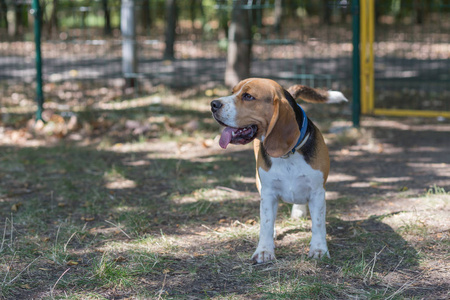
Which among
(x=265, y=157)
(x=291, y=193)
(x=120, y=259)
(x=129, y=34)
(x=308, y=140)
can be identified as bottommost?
(x=120, y=259)

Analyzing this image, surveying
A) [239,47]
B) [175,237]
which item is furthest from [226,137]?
[239,47]

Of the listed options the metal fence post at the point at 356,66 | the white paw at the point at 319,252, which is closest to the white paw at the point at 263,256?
the white paw at the point at 319,252

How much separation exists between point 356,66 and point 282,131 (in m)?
4.32

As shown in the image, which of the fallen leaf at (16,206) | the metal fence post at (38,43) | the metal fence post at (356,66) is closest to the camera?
the fallen leaf at (16,206)

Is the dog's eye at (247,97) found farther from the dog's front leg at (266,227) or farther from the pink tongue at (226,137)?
the dog's front leg at (266,227)

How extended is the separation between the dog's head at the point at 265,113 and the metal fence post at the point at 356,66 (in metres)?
4.18

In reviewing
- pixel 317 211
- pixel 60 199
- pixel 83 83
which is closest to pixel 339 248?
pixel 317 211

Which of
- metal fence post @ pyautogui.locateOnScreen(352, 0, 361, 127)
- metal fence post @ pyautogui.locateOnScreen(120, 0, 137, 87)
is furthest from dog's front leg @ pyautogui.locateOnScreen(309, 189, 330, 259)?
metal fence post @ pyautogui.locateOnScreen(120, 0, 137, 87)

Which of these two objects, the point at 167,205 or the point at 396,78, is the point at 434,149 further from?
the point at 396,78

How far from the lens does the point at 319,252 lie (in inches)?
140

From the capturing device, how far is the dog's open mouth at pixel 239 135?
3.35 metres

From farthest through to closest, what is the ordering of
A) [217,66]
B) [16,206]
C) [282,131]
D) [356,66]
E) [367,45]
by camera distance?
[217,66] → [367,45] → [356,66] → [16,206] → [282,131]

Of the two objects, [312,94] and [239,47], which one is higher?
[239,47]

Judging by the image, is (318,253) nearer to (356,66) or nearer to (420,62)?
(356,66)
